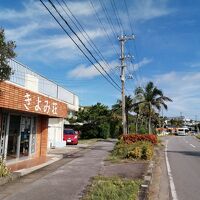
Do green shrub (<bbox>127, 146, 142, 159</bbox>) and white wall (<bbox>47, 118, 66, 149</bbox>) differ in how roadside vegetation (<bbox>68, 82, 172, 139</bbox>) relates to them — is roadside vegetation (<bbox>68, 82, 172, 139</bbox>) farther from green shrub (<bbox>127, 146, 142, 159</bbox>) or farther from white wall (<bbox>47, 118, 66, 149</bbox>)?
green shrub (<bbox>127, 146, 142, 159</bbox>)

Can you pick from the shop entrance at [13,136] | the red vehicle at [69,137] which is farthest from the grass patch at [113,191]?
the red vehicle at [69,137]

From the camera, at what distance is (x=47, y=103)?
18.6 meters

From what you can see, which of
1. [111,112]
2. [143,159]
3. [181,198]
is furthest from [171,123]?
[181,198]

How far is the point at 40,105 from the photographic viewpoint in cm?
1742

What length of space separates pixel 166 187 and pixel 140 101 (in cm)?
3690

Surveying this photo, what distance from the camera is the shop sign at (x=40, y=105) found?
50.7ft

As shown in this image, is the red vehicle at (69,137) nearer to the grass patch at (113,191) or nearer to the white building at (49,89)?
the white building at (49,89)

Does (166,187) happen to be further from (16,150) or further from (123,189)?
(16,150)

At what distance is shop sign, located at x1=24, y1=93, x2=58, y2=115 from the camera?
15448 mm

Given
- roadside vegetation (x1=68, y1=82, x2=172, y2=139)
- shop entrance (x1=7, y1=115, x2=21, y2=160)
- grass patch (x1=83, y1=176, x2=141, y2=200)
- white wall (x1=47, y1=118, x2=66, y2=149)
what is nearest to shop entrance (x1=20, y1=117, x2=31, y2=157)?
shop entrance (x1=7, y1=115, x2=21, y2=160)

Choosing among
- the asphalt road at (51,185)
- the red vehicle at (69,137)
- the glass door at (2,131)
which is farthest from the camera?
the red vehicle at (69,137)

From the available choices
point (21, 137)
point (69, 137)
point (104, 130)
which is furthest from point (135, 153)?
point (104, 130)

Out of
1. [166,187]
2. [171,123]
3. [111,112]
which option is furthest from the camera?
[171,123]

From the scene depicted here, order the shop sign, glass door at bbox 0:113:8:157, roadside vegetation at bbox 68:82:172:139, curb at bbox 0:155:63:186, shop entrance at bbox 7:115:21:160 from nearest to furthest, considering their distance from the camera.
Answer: curb at bbox 0:155:63:186
the shop sign
glass door at bbox 0:113:8:157
shop entrance at bbox 7:115:21:160
roadside vegetation at bbox 68:82:172:139
